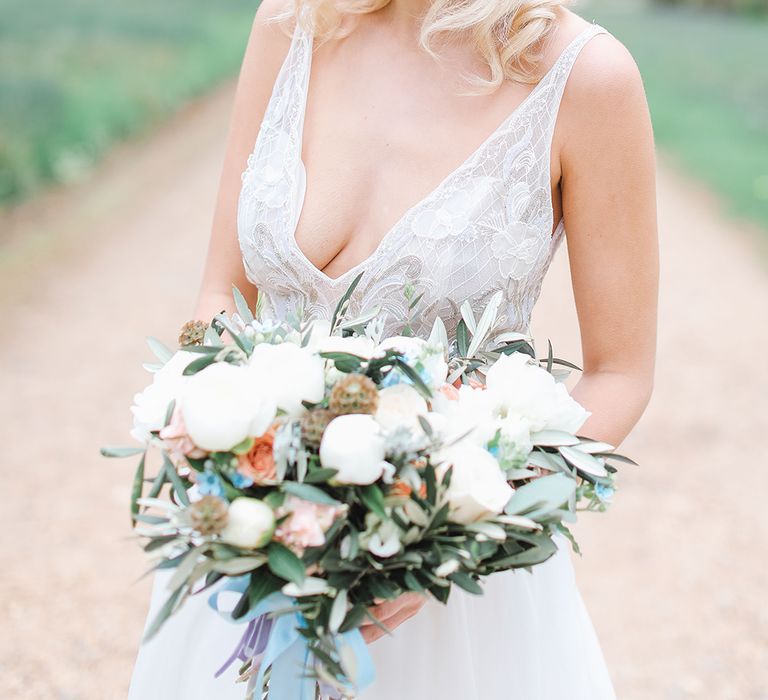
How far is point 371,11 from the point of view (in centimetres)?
230

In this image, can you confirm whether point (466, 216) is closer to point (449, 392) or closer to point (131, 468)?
point (449, 392)

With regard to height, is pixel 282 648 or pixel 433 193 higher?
pixel 433 193

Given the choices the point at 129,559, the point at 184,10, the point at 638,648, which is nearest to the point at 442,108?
the point at 638,648

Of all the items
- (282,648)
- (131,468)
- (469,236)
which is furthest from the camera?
(131,468)

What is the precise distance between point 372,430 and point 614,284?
78cm

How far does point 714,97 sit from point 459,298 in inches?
626

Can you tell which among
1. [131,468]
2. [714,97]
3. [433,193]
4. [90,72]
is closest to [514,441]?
[433,193]

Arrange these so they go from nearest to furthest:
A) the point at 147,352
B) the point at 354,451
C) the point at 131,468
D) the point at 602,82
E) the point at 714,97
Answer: the point at 354,451, the point at 602,82, the point at 131,468, the point at 147,352, the point at 714,97

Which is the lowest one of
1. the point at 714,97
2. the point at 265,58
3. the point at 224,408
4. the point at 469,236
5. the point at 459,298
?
the point at 224,408

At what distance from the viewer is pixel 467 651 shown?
199cm

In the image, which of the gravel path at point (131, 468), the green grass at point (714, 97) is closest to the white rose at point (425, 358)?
the gravel path at point (131, 468)

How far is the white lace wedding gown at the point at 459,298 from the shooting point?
1.98m

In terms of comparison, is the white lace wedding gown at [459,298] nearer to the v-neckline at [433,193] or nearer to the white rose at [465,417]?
the v-neckline at [433,193]

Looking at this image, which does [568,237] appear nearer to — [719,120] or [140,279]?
[140,279]
